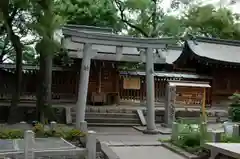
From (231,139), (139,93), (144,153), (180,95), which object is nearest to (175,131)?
(144,153)

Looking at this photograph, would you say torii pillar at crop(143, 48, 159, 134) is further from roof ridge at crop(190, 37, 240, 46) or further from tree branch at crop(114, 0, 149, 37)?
tree branch at crop(114, 0, 149, 37)

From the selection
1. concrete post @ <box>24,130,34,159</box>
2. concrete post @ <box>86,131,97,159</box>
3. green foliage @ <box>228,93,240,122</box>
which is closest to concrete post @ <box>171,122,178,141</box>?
green foliage @ <box>228,93,240,122</box>

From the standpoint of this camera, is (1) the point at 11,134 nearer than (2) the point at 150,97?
Yes

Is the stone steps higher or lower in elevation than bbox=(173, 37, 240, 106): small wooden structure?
lower

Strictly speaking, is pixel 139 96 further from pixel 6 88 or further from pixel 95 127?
pixel 6 88

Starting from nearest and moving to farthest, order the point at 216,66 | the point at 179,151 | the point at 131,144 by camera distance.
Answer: the point at 179,151
the point at 131,144
the point at 216,66

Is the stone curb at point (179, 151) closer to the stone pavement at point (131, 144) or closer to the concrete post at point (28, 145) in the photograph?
the stone pavement at point (131, 144)

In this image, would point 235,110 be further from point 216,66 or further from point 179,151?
point 216,66

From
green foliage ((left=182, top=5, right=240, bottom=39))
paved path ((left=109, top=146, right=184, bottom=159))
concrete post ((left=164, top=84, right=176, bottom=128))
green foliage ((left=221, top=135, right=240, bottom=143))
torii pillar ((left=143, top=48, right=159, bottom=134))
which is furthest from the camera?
green foliage ((left=182, top=5, right=240, bottom=39))

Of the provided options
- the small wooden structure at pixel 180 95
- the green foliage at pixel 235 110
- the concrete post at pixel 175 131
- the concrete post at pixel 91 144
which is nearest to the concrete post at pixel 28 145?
the concrete post at pixel 91 144

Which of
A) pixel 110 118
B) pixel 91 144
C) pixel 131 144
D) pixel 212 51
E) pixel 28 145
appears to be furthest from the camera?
pixel 212 51

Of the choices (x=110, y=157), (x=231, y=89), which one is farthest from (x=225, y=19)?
(x=110, y=157)

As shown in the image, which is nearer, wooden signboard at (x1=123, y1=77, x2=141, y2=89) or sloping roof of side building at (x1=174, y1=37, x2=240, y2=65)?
sloping roof of side building at (x1=174, y1=37, x2=240, y2=65)

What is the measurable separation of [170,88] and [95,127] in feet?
14.2
